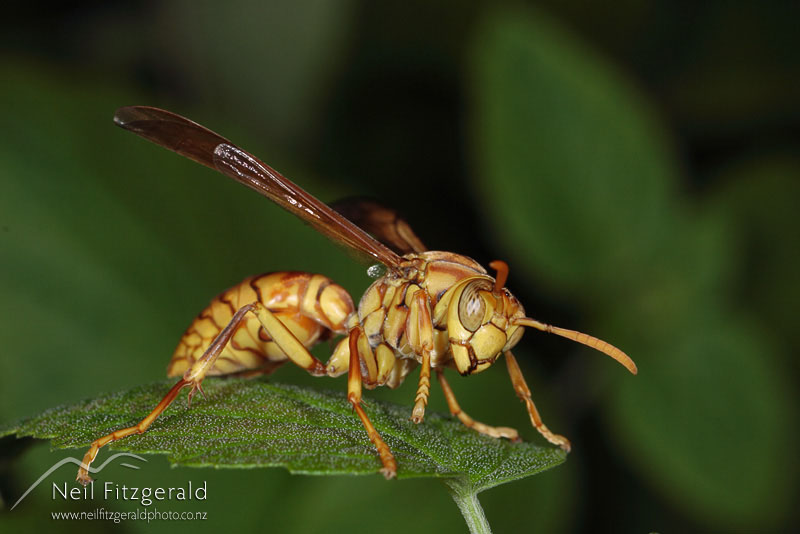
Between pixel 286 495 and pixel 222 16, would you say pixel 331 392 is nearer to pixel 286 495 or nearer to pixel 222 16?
pixel 286 495

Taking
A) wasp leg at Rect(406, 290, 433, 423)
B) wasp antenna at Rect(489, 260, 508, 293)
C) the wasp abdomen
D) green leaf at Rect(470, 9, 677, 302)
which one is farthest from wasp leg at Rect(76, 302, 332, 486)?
green leaf at Rect(470, 9, 677, 302)

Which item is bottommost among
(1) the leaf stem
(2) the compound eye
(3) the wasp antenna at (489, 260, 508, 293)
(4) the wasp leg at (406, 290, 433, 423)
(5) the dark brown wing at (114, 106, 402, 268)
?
(1) the leaf stem

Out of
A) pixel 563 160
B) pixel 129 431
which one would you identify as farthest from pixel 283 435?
pixel 563 160

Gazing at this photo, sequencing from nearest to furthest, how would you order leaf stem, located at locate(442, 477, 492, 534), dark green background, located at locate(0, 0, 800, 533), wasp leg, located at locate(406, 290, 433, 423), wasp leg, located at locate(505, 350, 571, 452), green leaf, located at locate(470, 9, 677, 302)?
leaf stem, located at locate(442, 477, 492, 534), wasp leg, located at locate(406, 290, 433, 423), wasp leg, located at locate(505, 350, 571, 452), dark green background, located at locate(0, 0, 800, 533), green leaf, located at locate(470, 9, 677, 302)

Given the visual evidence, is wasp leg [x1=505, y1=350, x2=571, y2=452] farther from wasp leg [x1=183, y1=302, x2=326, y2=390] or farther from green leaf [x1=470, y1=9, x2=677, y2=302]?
green leaf [x1=470, y1=9, x2=677, y2=302]

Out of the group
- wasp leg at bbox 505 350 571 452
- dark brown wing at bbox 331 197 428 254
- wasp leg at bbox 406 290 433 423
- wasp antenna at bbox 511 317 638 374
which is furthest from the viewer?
dark brown wing at bbox 331 197 428 254

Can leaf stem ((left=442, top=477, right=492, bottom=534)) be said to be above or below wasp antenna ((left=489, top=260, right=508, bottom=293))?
below

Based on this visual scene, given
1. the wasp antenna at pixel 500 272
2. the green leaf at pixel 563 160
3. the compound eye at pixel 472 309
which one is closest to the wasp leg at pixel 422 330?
the compound eye at pixel 472 309

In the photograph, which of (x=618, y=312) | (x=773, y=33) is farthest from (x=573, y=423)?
(x=773, y=33)
